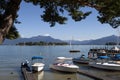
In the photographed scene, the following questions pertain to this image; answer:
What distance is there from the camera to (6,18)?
1085cm

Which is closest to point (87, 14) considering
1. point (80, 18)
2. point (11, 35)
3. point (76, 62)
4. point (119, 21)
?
point (80, 18)

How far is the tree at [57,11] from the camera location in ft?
35.8

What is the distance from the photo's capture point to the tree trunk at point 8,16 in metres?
10.7

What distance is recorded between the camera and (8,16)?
1093 centimetres

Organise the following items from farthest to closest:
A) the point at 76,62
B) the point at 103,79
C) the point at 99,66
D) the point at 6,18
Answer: the point at 76,62, the point at 99,66, the point at 103,79, the point at 6,18

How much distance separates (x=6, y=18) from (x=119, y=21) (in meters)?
4.48

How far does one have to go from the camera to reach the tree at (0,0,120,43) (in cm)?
1091

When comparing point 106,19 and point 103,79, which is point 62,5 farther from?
point 103,79

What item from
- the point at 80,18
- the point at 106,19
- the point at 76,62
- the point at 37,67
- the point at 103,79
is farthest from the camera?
the point at 76,62

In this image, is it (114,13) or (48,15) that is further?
(48,15)

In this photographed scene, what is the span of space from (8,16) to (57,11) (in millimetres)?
2522

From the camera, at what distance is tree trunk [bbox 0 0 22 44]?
35.1ft

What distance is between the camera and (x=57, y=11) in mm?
12719

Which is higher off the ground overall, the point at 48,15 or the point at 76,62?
the point at 48,15
